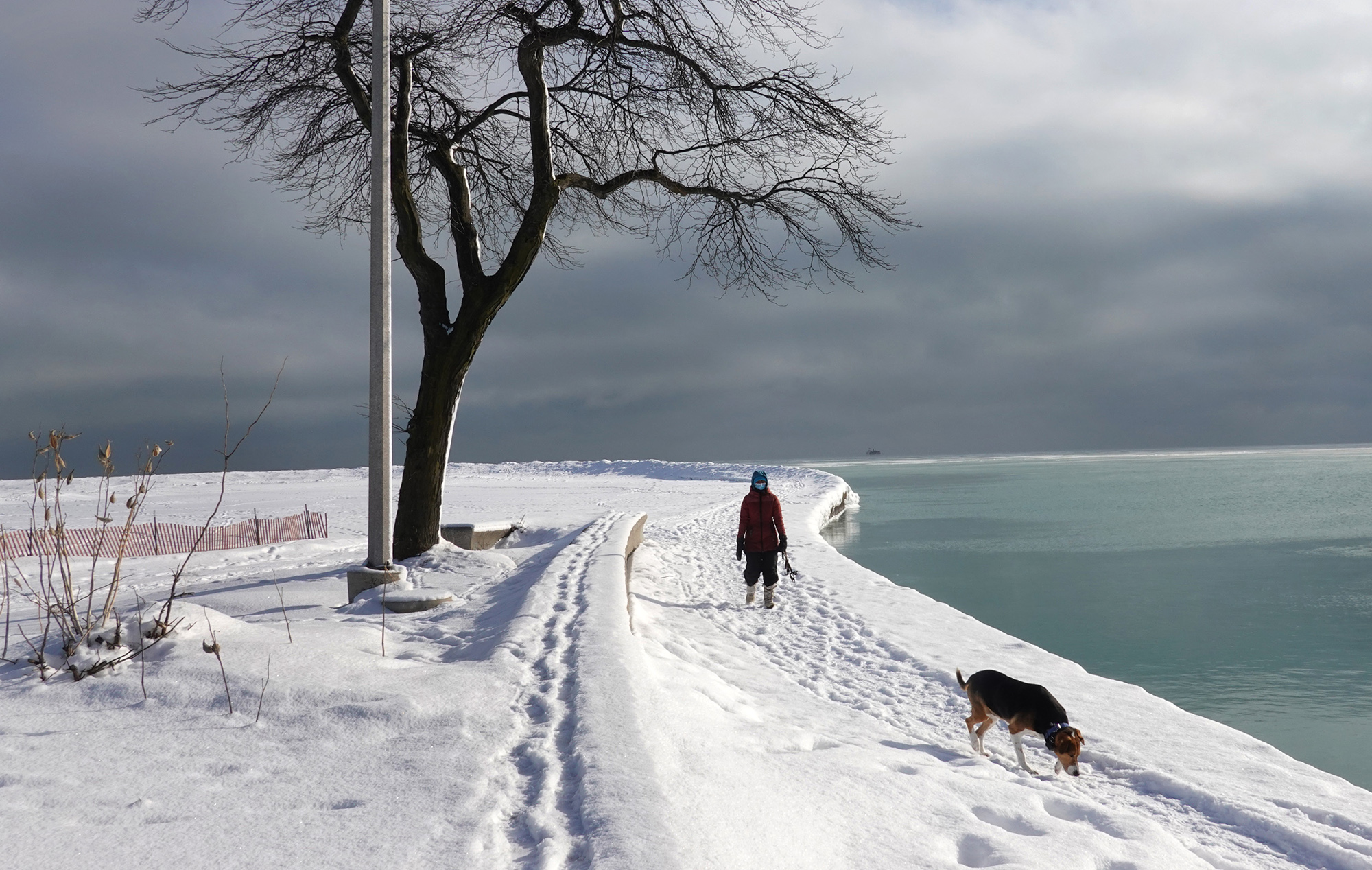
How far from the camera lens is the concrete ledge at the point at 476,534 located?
1359 cm

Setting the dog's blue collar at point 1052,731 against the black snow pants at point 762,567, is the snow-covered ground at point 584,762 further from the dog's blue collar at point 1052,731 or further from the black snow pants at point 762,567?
the black snow pants at point 762,567

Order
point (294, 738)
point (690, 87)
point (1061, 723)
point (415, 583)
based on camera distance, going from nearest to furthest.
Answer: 1. point (294, 738)
2. point (1061, 723)
3. point (415, 583)
4. point (690, 87)

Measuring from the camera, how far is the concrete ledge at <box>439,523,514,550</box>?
1359cm

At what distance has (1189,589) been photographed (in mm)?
16094

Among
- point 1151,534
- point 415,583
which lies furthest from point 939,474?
point 415,583

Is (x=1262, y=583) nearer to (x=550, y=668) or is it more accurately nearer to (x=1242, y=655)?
(x=1242, y=655)

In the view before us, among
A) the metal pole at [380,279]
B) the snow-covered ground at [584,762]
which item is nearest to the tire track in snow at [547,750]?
the snow-covered ground at [584,762]

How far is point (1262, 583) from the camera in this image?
16703mm

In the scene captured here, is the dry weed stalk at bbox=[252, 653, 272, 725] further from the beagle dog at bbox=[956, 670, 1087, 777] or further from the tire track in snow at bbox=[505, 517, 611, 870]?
the beagle dog at bbox=[956, 670, 1087, 777]

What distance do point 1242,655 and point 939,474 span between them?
6971 cm

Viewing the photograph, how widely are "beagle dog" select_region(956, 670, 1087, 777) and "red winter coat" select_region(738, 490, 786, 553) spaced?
535cm

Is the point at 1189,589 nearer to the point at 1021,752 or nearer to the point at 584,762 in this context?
the point at 1021,752

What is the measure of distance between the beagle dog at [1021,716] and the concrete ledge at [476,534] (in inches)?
356

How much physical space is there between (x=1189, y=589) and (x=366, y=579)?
49.7 feet
